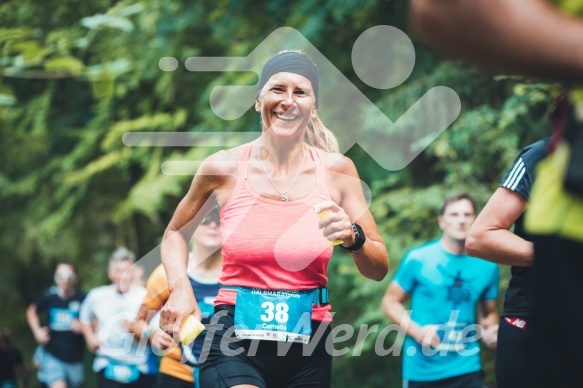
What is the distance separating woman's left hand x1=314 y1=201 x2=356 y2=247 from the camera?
348 centimetres

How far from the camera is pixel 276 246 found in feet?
13.1

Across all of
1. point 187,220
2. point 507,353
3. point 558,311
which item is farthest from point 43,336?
point 558,311

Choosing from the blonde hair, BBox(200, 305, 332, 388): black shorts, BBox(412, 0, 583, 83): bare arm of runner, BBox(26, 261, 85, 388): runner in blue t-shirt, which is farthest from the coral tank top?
BBox(26, 261, 85, 388): runner in blue t-shirt

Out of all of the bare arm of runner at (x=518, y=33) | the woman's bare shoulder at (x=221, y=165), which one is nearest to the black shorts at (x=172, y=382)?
the woman's bare shoulder at (x=221, y=165)

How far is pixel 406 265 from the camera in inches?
267

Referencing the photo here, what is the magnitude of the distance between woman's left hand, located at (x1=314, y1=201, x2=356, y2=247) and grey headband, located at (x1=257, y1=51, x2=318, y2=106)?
3.33 ft

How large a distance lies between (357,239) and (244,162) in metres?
0.73

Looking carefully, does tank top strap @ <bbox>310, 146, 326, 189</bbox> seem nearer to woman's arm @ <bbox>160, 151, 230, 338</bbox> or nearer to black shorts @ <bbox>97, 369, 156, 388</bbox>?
woman's arm @ <bbox>160, 151, 230, 338</bbox>

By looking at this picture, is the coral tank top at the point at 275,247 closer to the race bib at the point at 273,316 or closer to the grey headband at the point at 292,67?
the race bib at the point at 273,316

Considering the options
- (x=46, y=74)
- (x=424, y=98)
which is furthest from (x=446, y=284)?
(x=424, y=98)

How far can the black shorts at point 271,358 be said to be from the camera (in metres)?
3.97

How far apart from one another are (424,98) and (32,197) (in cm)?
953

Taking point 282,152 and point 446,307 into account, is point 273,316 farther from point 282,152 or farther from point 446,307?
point 446,307

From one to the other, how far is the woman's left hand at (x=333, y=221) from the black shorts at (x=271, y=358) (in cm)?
→ 68
